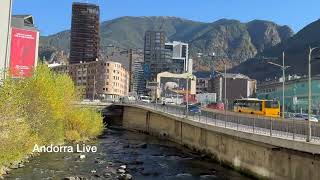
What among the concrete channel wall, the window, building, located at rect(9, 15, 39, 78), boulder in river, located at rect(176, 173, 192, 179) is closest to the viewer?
the concrete channel wall

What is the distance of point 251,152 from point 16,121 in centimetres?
2225

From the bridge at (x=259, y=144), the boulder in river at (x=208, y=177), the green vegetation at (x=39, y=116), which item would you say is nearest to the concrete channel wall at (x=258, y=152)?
the bridge at (x=259, y=144)

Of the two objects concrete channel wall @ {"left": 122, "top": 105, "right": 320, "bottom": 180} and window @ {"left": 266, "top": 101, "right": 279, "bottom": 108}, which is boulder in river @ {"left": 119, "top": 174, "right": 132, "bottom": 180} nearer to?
concrete channel wall @ {"left": 122, "top": 105, "right": 320, "bottom": 180}

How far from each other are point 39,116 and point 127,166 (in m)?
13.8

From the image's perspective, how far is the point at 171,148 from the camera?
7638cm

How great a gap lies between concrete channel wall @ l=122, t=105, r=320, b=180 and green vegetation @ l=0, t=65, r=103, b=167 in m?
19.0

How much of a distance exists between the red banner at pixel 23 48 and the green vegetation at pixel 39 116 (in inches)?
1181

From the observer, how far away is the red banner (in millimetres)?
111812

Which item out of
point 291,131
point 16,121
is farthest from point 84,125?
point 291,131

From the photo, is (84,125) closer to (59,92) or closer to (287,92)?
(59,92)

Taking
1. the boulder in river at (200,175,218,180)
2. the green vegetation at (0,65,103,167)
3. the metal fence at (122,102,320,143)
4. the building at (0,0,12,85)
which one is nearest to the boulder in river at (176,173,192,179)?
the boulder in river at (200,175,218,180)

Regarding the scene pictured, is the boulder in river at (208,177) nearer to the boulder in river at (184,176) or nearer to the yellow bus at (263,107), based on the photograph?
the boulder in river at (184,176)

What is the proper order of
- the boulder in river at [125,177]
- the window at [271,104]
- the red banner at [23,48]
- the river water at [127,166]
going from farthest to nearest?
the red banner at [23,48]
the window at [271,104]
the river water at [127,166]
the boulder in river at [125,177]

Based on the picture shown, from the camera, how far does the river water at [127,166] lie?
1801 inches
